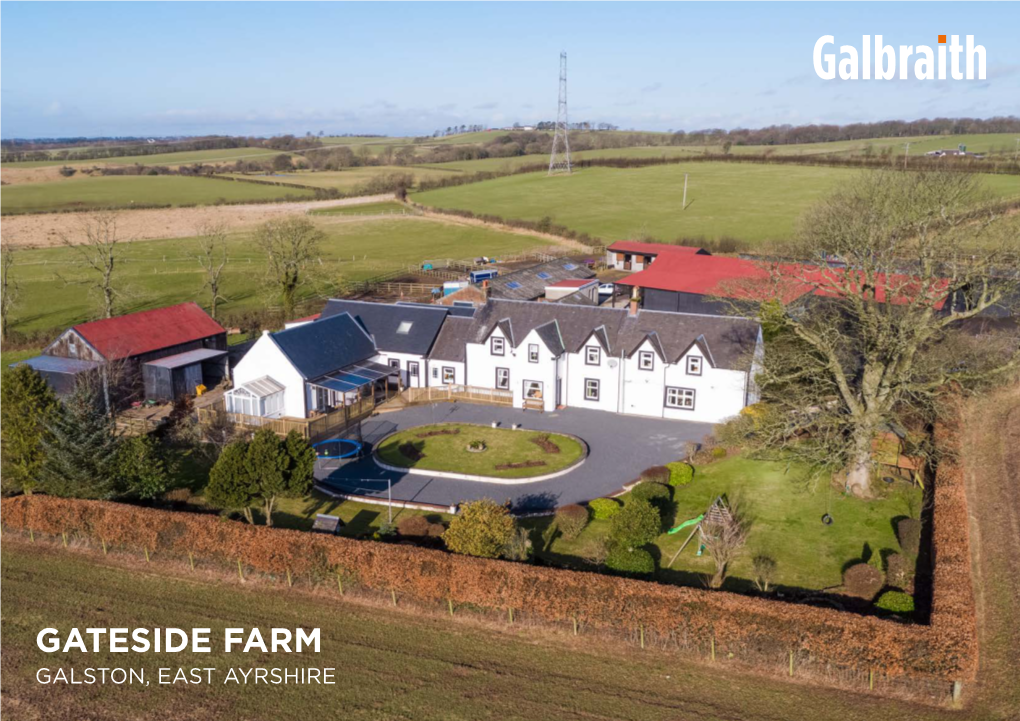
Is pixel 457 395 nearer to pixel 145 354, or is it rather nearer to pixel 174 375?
pixel 174 375

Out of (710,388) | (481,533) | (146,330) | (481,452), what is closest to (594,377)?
(710,388)

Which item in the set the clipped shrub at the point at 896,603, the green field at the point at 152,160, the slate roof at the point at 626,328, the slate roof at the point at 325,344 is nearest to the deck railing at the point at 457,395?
the slate roof at the point at 626,328

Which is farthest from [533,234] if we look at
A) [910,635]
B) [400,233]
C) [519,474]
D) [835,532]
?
[910,635]

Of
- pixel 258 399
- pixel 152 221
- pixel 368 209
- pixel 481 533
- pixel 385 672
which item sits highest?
pixel 368 209

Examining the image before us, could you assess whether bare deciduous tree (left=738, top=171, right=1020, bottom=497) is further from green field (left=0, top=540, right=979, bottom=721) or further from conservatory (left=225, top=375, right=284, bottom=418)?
conservatory (left=225, top=375, right=284, bottom=418)

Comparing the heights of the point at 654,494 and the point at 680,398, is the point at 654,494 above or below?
below

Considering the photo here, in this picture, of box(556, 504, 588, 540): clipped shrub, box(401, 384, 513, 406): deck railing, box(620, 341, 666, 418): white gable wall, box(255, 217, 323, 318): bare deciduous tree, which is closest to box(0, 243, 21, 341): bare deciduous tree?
box(255, 217, 323, 318): bare deciduous tree
